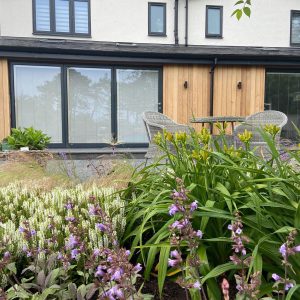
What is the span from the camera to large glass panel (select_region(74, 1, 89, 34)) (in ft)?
34.3

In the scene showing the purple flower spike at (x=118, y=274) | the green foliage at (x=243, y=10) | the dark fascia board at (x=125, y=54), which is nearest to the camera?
the purple flower spike at (x=118, y=274)

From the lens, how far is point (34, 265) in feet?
4.47

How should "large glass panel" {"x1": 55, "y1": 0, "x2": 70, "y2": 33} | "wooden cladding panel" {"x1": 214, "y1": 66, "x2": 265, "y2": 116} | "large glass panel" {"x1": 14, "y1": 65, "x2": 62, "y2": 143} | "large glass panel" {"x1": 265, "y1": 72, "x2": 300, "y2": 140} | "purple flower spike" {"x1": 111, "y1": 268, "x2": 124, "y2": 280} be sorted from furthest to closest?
"large glass panel" {"x1": 55, "y1": 0, "x2": 70, "y2": 33} → "large glass panel" {"x1": 265, "y1": 72, "x2": 300, "y2": 140} → "wooden cladding panel" {"x1": 214, "y1": 66, "x2": 265, "y2": 116} → "large glass panel" {"x1": 14, "y1": 65, "x2": 62, "y2": 143} → "purple flower spike" {"x1": 111, "y1": 268, "x2": 124, "y2": 280}

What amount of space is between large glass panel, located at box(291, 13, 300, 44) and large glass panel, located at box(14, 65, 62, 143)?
8.13 m

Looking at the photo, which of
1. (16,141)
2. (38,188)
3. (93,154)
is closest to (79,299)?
(38,188)

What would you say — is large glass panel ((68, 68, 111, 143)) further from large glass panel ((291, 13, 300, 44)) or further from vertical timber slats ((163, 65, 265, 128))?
large glass panel ((291, 13, 300, 44))

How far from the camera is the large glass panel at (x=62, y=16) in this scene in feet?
33.6

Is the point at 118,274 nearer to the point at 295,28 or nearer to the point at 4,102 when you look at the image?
Answer: the point at 4,102

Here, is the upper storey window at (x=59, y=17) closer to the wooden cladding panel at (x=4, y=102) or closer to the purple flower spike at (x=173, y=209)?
the wooden cladding panel at (x=4, y=102)

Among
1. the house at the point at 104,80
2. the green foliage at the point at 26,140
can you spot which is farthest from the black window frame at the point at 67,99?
the green foliage at the point at 26,140

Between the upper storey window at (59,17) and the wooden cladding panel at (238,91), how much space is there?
437 centimetres

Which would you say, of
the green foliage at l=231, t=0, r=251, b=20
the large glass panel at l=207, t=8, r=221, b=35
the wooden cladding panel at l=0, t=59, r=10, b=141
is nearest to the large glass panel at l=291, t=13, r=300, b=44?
the large glass panel at l=207, t=8, r=221, b=35

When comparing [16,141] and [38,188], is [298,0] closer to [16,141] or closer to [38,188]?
[16,141]

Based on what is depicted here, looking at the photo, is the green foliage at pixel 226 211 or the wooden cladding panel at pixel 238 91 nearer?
the green foliage at pixel 226 211
